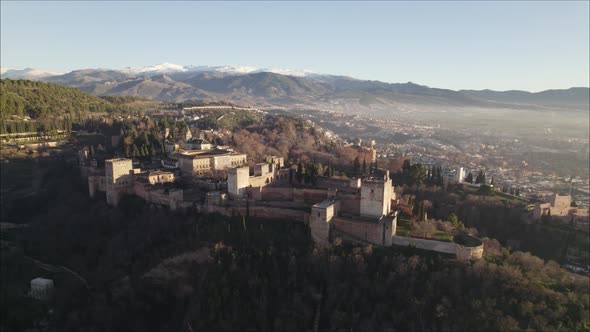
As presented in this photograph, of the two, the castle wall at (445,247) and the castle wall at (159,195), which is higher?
the castle wall at (159,195)

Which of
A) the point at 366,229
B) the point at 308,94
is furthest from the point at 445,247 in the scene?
the point at 308,94

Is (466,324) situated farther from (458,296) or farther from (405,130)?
(405,130)

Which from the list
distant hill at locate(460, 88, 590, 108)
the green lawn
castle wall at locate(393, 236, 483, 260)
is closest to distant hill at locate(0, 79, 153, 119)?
the green lawn

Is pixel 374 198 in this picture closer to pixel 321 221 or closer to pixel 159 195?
pixel 321 221

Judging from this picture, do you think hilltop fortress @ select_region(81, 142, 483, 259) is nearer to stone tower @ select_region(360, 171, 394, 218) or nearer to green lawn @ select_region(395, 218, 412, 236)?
stone tower @ select_region(360, 171, 394, 218)

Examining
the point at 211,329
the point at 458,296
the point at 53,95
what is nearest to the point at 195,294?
the point at 211,329

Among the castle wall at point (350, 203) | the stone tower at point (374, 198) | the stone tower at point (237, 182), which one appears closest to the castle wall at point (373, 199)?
the stone tower at point (374, 198)

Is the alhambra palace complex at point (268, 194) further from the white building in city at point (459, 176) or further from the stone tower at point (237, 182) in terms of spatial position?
the white building in city at point (459, 176)
